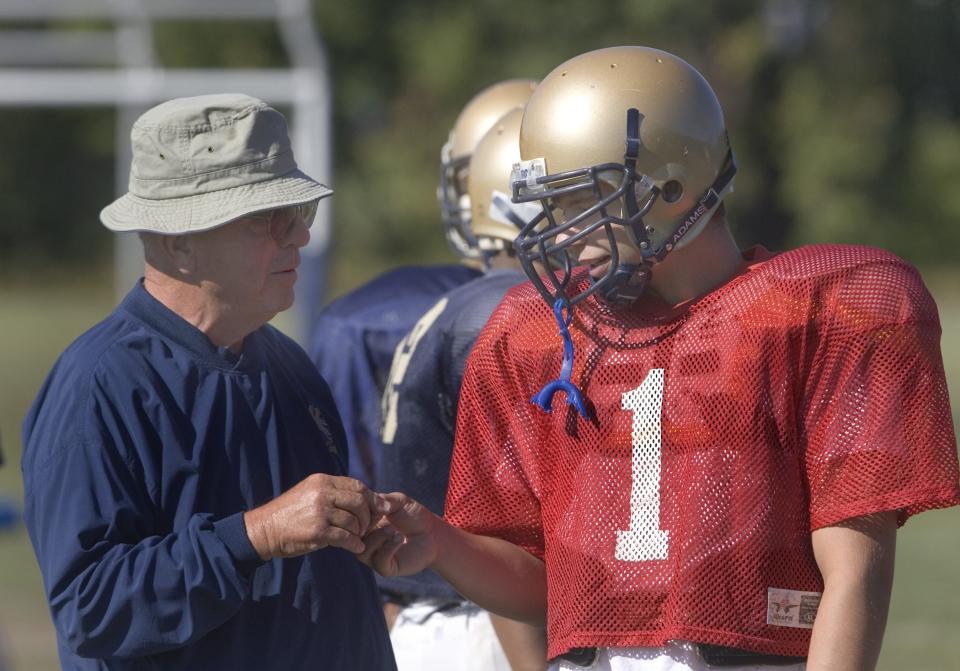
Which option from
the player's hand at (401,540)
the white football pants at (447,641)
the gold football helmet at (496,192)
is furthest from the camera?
the gold football helmet at (496,192)

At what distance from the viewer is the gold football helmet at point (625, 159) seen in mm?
2438

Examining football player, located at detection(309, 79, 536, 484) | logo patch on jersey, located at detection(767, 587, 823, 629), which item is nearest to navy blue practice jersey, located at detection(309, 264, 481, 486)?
football player, located at detection(309, 79, 536, 484)

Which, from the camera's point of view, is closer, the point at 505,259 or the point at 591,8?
the point at 505,259

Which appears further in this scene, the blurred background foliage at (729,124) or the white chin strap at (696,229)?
the blurred background foliage at (729,124)

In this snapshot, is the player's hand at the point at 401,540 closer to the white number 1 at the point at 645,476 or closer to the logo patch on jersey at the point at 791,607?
the white number 1 at the point at 645,476

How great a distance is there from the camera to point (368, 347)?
4.05m

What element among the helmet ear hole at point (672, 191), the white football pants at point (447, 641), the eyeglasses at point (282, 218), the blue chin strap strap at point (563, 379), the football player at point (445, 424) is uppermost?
the helmet ear hole at point (672, 191)

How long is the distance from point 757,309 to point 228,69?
26843 mm

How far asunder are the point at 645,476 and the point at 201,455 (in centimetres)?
80

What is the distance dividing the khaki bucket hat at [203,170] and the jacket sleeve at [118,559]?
40cm

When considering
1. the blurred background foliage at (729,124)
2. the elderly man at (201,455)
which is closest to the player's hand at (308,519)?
the elderly man at (201,455)

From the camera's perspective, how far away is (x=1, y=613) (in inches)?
305

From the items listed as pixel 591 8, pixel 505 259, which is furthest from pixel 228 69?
pixel 505 259

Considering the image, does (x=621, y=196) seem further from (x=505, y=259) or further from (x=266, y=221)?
(x=505, y=259)
